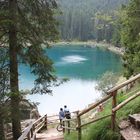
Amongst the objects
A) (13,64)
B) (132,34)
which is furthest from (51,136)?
(132,34)

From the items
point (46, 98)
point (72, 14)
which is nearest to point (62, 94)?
point (46, 98)

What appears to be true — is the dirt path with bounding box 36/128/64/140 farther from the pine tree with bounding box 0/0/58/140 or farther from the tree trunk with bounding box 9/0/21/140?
the tree trunk with bounding box 9/0/21/140

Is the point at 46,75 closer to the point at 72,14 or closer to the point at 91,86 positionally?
the point at 91,86

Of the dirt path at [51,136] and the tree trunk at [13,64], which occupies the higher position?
the tree trunk at [13,64]

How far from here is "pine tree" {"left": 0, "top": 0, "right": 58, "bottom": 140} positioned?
1284cm

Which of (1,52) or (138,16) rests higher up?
(138,16)

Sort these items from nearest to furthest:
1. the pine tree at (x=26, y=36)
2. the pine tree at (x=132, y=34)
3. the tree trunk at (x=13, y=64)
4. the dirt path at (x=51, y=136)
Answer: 1. the dirt path at (x=51, y=136)
2. the tree trunk at (x=13, y=64)
3. the pine tree at (x=26, y=36)
4. the pine tree at (x=132, y=34)

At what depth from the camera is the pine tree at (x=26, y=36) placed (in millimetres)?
12836

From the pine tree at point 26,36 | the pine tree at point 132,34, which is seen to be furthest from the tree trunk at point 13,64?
the pine tree at point 132,34

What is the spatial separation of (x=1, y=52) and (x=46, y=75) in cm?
210

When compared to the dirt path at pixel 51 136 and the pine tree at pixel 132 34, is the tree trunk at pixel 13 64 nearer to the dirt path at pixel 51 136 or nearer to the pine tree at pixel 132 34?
the dirt path at pixel 51 136

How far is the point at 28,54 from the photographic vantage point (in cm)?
1332

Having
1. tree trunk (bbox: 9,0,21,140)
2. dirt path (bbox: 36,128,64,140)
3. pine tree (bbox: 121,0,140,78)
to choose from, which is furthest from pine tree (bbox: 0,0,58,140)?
Answer: pine tree (bbox: 121,0,140,78)

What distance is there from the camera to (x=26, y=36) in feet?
43.3
